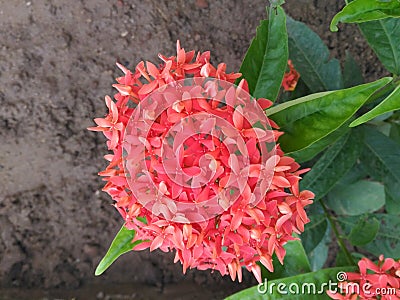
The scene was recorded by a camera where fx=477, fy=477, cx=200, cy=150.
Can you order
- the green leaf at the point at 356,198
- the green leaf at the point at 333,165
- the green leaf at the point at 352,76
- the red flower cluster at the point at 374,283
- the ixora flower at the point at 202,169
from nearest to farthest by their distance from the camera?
the ixora flower at the point at 202,169
the red flower cluster at the point at 374,283
the green leaf at the point at 333,165
the green leaf at the point at 352,76
the green leaf at the point at 356,198

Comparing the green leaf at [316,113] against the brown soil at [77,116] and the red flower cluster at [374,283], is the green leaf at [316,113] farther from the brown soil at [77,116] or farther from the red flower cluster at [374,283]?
the brown soil at [77,116]

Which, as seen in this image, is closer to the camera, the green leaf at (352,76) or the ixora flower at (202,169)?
the ixora flower at (202,169)

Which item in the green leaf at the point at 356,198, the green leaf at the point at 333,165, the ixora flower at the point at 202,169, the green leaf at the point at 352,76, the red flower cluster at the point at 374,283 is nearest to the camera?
the ixora flower at the point at 202,169

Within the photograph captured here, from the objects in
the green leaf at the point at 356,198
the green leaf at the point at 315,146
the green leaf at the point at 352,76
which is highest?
the green leaf at the point at 352,76

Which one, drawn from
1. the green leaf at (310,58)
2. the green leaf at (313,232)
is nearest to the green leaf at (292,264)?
the green leaf at (313,232)

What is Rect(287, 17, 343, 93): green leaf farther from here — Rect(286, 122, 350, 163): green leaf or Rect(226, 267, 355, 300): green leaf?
Rect(226, 267, 355, 300): green leaf

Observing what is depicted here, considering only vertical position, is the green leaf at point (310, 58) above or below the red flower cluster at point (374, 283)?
above

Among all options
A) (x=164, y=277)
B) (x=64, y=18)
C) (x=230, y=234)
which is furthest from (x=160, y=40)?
(x=230, y=234)

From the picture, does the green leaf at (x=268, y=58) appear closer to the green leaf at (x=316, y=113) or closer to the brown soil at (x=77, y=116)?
the green leaf at (x=316, y=113)

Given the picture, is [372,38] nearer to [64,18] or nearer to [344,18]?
[344,18]
